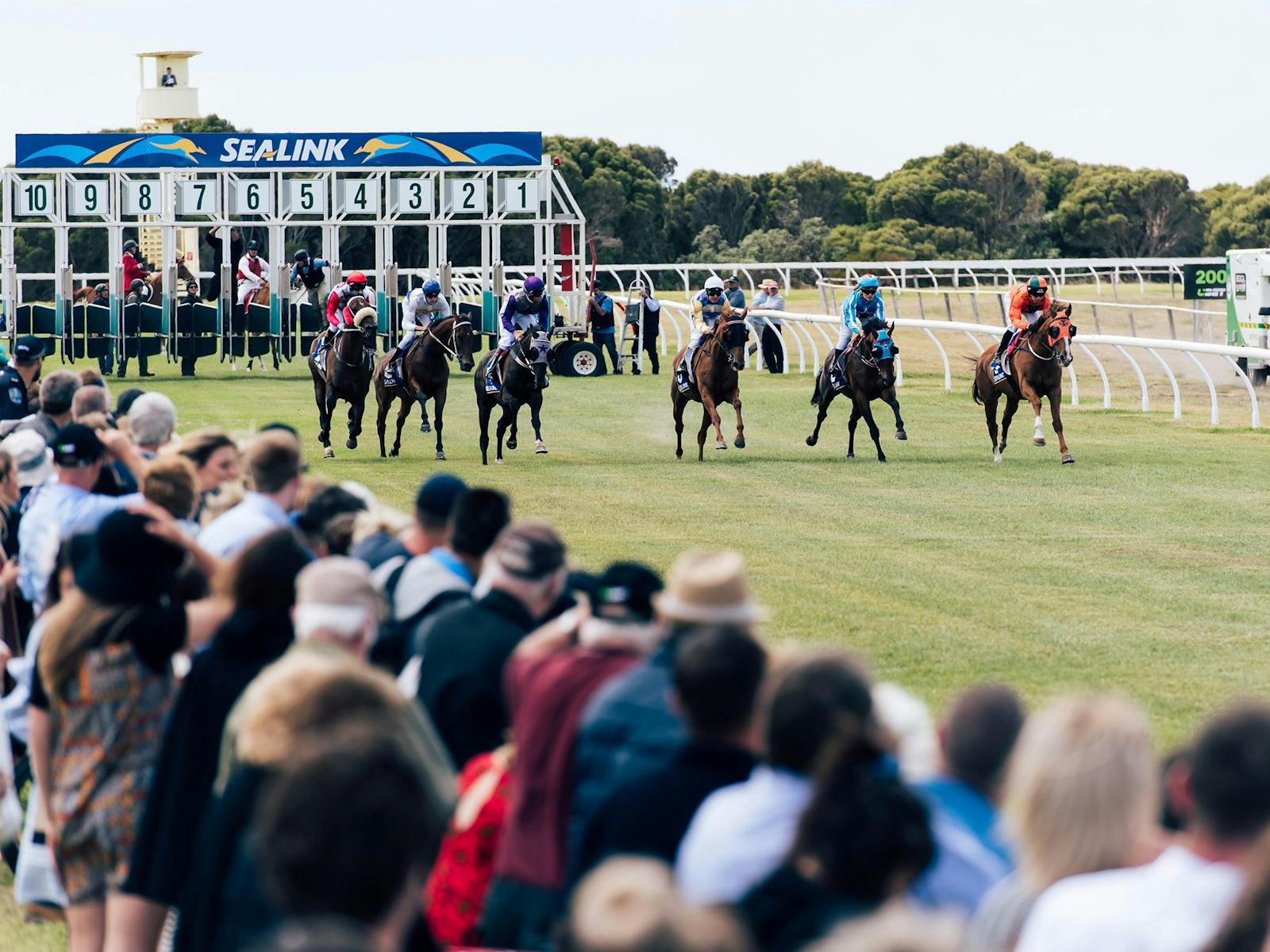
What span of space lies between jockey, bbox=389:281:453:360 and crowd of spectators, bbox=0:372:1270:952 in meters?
13.1

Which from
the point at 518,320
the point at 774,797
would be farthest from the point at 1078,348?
the point at 774,797

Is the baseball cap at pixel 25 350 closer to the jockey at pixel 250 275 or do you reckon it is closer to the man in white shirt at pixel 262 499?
the man in white shirt at pixel 262 499

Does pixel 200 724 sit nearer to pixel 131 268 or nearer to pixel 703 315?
pixel 703 315

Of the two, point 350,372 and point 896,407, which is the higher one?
point 350,372

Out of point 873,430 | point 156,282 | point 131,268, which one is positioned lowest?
point 873,430

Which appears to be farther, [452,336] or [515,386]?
[452,336]

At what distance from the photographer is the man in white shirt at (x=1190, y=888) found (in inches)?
109

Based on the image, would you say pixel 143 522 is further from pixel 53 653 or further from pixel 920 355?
pixel 920 355

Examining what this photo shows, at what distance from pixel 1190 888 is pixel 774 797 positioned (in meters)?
0.62

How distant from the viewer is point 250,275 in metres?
29.2

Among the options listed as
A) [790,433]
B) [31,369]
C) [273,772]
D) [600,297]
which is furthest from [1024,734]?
[600,297]

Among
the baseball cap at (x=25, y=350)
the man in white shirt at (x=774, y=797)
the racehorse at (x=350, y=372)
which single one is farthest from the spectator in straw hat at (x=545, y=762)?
the racehorse at (x=350, y=372)

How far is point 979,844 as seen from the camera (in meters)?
3.12

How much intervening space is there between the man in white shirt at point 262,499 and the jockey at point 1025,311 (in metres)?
12.6
